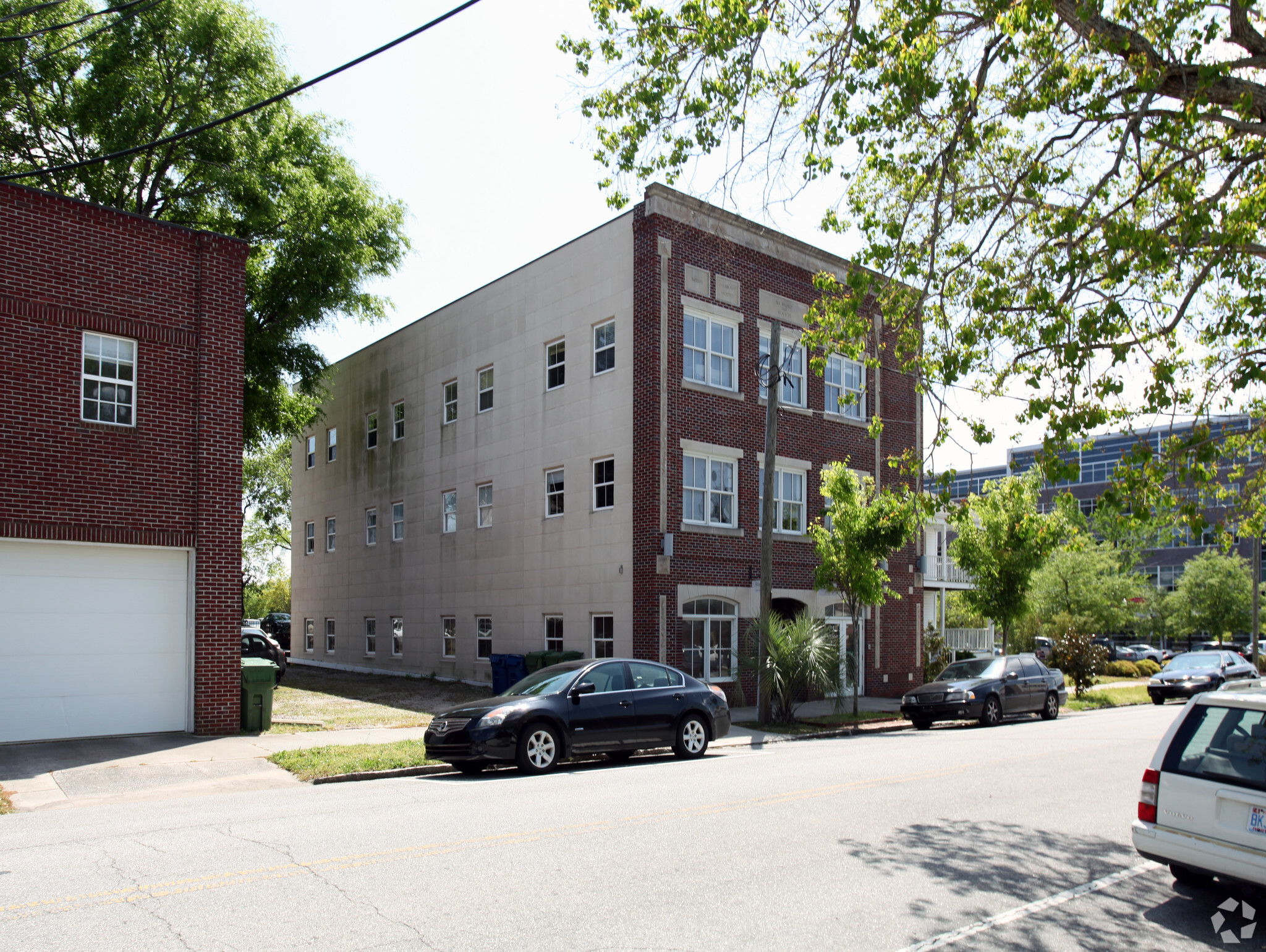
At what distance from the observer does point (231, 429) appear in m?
16.5

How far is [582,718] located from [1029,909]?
301 inches

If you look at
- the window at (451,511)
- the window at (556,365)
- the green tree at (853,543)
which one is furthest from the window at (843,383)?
the window at (451,511)

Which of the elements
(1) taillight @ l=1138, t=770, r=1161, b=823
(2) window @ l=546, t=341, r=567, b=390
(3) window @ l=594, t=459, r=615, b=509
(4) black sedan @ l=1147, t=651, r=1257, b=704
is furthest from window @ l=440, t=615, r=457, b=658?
(1) taillight @ l=1138, t=770, r=1161, b=823

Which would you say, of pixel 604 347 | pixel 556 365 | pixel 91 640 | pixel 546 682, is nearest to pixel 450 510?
pixel 556 365

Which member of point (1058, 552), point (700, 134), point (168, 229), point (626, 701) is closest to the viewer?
point (700, 134)

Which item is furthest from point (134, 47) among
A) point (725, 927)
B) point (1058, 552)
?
point (1058, 552)

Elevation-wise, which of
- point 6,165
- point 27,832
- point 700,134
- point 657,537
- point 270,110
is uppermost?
point 270,110

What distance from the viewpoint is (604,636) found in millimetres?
22797

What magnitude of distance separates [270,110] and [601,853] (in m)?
23.4

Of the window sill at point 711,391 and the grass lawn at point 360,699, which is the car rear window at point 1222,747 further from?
the window sill at point 711,391

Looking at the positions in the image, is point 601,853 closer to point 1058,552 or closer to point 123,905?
point 123,905

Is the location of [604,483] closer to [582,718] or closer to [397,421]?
[582,718]

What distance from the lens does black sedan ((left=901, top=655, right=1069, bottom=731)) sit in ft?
68.7

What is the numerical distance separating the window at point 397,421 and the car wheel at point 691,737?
1945 centimetres
